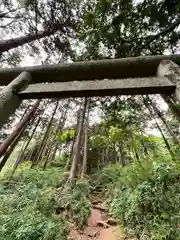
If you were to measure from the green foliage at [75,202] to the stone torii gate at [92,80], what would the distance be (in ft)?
14.7

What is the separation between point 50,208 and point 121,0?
477 cm

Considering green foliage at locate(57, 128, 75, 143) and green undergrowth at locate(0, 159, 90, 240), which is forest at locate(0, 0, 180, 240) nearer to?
green undergrowth at locate(0, 159, 90, 240)

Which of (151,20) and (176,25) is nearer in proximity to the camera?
(176,25)

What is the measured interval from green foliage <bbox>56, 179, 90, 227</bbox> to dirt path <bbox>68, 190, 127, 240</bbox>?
0.81 ft

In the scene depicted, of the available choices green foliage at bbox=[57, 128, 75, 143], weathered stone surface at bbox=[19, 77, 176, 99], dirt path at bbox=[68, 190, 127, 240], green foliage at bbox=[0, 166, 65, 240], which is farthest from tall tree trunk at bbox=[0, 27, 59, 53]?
green foliage at bbox=[57, 128, 75, 143]

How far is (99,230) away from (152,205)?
1581 millimetres

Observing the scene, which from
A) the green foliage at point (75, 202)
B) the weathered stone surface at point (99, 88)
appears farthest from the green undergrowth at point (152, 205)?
the weathered stone surface at point (99, 88)

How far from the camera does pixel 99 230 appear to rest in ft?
16.2

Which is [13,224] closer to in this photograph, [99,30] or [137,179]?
[137,179]

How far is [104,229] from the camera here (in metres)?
5.00

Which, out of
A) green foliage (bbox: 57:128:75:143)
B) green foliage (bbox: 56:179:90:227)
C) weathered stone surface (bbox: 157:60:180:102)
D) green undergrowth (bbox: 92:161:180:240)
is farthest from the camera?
green foliage (bbox: 57:128:75:143)

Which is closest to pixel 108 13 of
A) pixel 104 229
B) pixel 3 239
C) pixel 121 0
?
pixel 121 0

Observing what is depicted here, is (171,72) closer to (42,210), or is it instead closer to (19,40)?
(42,210)

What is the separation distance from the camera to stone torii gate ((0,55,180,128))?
1.35m
